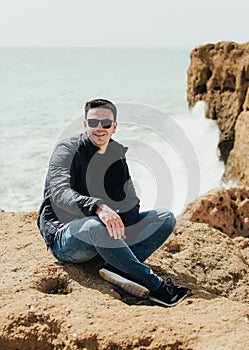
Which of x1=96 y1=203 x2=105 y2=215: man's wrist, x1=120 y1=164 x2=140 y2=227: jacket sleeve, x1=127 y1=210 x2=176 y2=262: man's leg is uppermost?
x1=96 y1=203 x2=105 y2=215: man's wrist

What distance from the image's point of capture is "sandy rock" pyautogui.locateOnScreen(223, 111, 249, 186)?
11438mm

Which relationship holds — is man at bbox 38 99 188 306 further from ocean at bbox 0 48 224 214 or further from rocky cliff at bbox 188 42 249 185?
rocky cliff at bbox 188 42 249 185

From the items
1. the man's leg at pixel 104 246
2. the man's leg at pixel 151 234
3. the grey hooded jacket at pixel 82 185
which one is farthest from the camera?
the man's leg at pixel 151 234

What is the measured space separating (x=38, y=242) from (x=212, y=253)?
1505 mm

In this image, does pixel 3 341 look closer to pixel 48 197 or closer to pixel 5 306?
pixel 5 306

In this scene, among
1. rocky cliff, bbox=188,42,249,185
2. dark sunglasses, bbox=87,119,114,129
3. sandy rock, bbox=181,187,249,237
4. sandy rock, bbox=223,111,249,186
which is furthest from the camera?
rocky cliff, bbox=188,42,249,185

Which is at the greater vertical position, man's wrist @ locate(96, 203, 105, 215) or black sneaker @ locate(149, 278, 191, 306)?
man's wrist @ locate(96, 203, 105, 215)

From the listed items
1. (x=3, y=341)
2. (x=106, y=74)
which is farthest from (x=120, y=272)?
(x=106, y=74)

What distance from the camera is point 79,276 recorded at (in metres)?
4.11

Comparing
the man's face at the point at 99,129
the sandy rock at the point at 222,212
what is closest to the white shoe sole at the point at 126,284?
the man's face at the point at 99,129

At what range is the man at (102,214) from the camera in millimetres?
3861

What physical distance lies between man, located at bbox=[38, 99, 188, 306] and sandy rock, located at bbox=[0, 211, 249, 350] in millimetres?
128

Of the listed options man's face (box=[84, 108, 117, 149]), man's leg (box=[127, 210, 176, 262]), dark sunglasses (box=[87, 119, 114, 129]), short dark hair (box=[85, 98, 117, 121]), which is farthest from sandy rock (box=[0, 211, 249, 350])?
short dark hair (box=[85, 98, 117, 121])

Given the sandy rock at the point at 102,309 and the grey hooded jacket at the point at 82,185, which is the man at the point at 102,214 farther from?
the sandy rock at the point at 102,309
